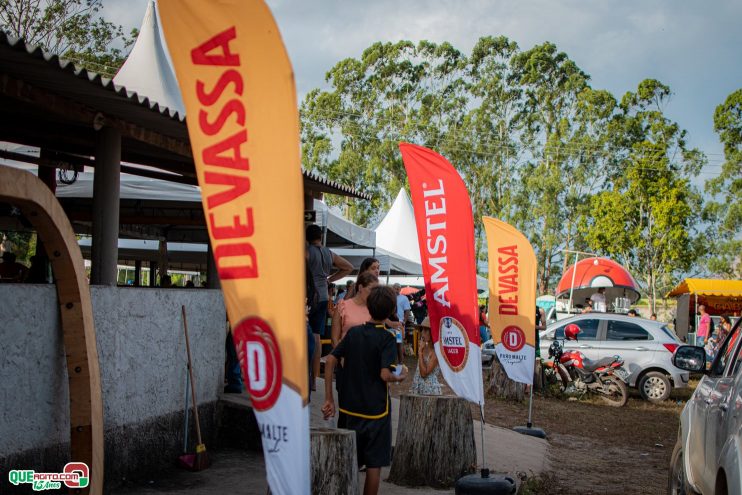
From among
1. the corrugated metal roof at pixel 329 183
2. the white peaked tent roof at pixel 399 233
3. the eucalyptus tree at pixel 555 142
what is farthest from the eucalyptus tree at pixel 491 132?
the corrugated metal roof at pixel 329 183

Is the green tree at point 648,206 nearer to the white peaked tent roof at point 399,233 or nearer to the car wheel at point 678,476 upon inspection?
the white peaked tent roof at point 399,233

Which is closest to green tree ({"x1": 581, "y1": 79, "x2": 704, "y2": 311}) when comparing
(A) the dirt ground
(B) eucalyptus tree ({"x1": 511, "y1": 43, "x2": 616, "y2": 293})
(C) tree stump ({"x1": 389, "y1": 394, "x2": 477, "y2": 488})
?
(B) eucalyptus tree ({"x1": 511, "y1": 43, "x2": 616, "y2": 293})

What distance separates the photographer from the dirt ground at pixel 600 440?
336 inches

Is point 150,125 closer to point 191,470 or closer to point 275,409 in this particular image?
point 191,470

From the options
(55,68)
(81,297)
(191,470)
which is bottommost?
(191,470)

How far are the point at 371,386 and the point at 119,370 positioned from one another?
2.32 meters

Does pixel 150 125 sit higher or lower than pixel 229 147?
higher

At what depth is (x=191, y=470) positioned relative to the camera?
7.32 m

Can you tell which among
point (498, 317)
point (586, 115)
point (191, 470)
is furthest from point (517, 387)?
point (586, 115)

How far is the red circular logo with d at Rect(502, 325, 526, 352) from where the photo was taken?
32.7 feet

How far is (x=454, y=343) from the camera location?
276 inches

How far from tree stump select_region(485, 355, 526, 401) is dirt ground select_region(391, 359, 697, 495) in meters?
0.21

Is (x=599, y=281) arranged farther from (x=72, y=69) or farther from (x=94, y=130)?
(x=72, y=69)

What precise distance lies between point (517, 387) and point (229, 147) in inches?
496
